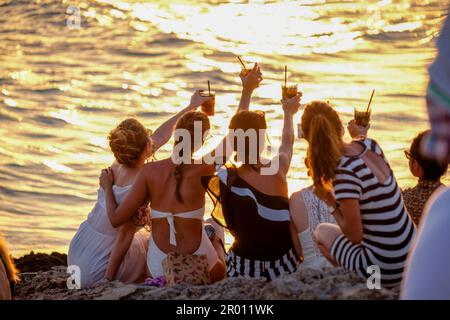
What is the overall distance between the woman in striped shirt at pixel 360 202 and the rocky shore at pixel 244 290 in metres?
0.25

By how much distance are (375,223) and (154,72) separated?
14981 millimetres

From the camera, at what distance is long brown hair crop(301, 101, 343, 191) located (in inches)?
200

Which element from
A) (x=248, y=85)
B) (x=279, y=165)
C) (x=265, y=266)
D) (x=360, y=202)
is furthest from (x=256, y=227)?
(x=248, y=85)

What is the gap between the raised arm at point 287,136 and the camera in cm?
609

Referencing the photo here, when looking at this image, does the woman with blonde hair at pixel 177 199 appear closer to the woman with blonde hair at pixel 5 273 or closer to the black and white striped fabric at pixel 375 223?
the black and white striped fabric at pixel 375 223

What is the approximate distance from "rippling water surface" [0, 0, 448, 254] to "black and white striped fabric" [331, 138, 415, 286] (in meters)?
6.55

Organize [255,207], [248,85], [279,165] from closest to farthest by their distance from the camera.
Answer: [255,207]
[279,165]
[248,85]

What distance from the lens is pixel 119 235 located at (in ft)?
21.4

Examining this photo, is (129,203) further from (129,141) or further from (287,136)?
(287,136)

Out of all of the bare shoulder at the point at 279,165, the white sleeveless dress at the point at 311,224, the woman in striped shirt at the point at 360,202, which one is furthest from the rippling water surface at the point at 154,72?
the woman in striped shirt at the point at 360,202

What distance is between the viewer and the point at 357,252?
16.7 feet
